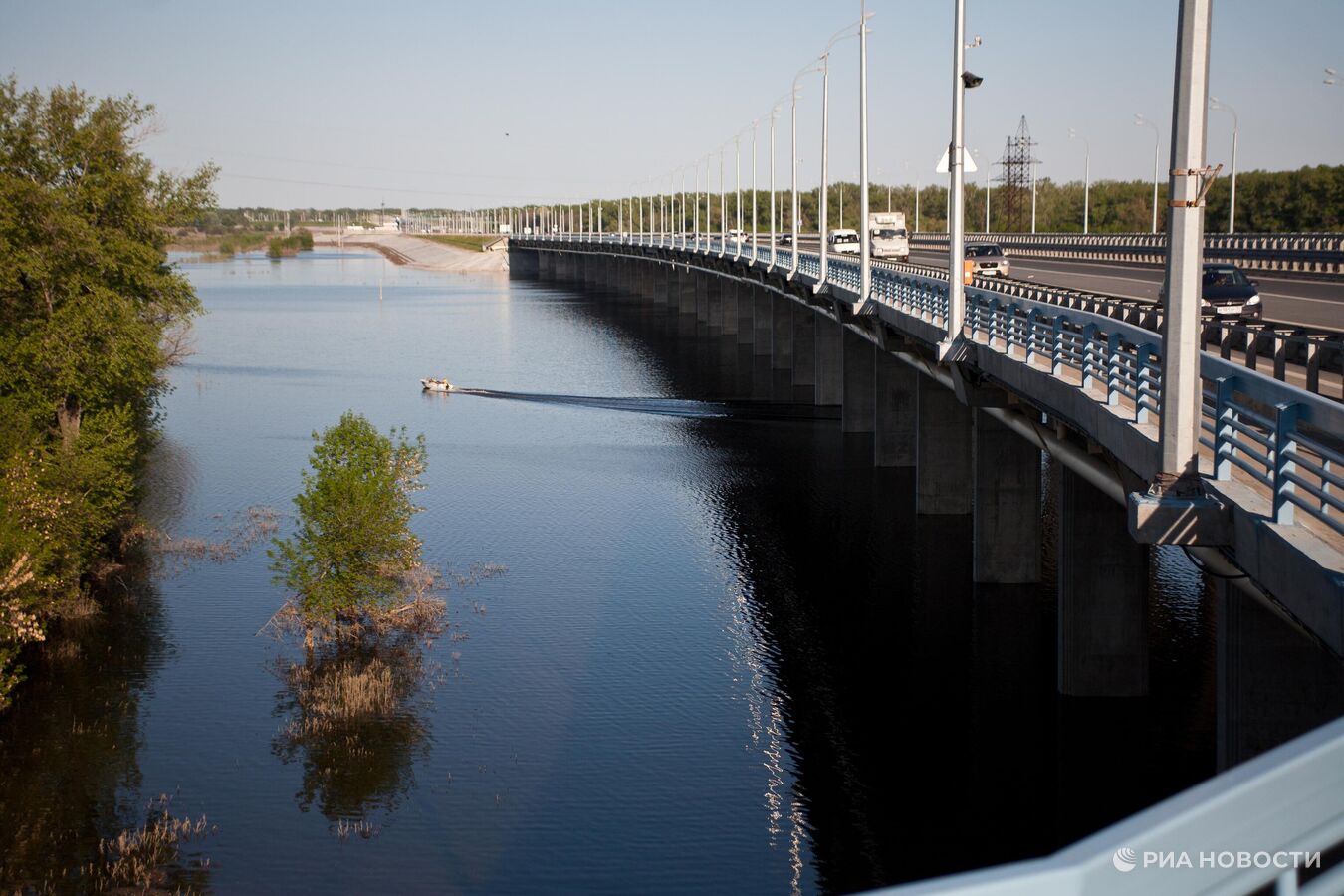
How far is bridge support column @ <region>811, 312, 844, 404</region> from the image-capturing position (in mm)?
64312

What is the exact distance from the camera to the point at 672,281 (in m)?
138

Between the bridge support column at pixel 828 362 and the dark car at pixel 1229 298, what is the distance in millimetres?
29316

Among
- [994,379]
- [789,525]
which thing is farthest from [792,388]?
[994,379]

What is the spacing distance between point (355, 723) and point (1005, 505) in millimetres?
15614

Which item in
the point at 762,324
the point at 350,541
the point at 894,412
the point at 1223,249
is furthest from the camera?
the point at 762,324

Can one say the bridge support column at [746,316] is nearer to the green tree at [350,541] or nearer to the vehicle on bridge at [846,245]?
the vehicle on bridge at [846,245]

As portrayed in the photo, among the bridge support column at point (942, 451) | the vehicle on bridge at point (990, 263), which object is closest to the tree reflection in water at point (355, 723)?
the bridge support column at point (942, 451)

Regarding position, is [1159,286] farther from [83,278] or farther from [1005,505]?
[83,278]

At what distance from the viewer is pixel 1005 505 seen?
3272cm

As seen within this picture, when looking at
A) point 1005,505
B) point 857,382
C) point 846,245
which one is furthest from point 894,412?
point 846,245

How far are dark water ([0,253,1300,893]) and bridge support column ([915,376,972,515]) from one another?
3.55 feet

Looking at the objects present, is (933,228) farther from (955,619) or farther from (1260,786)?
(1260,786)

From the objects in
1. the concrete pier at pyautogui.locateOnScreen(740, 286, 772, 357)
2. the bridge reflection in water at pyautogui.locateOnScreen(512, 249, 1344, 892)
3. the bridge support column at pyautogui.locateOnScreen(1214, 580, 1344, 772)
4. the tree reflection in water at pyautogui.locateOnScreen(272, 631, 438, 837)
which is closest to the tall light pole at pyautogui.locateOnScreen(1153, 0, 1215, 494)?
the bridge support column at pyautogui.locateOnScreen(1214, 580, 1344, 772)

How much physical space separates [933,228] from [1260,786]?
19492 centimetres
